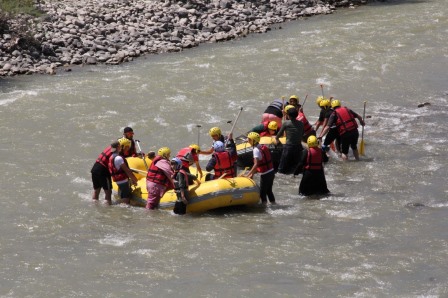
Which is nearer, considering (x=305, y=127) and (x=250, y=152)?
(x=250, y=152)

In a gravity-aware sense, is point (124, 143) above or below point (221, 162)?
above

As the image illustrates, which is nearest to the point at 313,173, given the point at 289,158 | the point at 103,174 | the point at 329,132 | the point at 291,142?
the point at 291,142

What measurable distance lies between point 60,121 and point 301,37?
9.73m

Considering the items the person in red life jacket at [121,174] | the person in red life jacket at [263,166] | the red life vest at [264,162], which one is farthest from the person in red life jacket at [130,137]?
the red life vest at [264,162]

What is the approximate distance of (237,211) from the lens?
14.9 metres

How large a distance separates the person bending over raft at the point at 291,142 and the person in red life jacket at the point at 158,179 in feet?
8.58

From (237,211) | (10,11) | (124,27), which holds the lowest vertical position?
(237,211)

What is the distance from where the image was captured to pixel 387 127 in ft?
65.5

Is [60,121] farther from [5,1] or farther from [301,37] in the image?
[301,37]

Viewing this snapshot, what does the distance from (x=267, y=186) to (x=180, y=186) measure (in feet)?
4.87

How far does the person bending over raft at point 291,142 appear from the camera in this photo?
16.4 m

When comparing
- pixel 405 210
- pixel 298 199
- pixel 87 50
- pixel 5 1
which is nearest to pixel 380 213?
pixel 405 210

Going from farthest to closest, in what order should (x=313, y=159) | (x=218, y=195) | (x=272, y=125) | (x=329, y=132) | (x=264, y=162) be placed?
(x=329, y=132)
(x=272, y=125)
(x=313, y=159)
(x=264, y=162)
(x=218, y=195)

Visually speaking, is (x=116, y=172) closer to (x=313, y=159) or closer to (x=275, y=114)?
(x=313, y=159)
